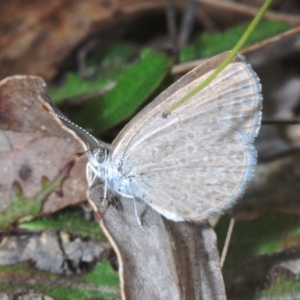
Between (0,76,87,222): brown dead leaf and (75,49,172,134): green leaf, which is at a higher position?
(0,76,87,222): brown dead leaf

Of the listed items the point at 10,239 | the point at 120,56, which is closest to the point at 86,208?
the point at 10,239

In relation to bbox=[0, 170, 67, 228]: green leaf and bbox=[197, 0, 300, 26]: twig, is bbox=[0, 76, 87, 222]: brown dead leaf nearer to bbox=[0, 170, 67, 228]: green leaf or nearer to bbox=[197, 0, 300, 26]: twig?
bbox=[0, 170, 67, 228]: green leaf

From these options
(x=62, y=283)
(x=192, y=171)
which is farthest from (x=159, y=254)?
(x=62, y=283)

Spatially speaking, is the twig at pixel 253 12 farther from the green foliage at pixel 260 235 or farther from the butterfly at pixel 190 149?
Result: the butterfly at pixel 190 149

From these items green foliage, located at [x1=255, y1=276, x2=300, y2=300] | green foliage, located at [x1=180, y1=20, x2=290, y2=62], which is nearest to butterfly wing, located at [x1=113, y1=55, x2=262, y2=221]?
green foliage, located at [x1=255, y1=276, x2=300, y2=300]

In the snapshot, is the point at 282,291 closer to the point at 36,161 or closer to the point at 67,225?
the point at 67,225

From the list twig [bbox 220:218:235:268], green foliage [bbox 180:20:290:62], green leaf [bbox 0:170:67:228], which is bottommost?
green foliage [bbox 180:20:290:62]
